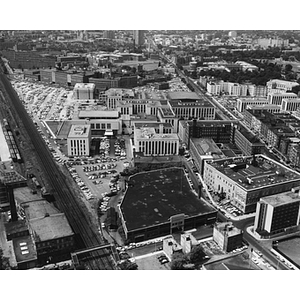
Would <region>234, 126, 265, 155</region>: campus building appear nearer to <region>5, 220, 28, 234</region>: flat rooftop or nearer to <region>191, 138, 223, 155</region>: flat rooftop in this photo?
<region>191, 138, 223, 155</region>: flat rooftop

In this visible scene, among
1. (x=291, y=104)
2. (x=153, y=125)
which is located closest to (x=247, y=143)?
(x=153, y=125)

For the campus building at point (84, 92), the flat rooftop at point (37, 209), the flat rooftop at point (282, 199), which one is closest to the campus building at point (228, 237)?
the flat rooftop at point (282, 199)

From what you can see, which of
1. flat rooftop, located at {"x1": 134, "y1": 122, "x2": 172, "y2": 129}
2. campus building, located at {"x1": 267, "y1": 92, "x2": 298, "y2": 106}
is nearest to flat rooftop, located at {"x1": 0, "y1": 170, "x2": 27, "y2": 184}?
flat rooftop, located at {"x1": 134, "y1": 122, "x2": 172, "y2": 129}

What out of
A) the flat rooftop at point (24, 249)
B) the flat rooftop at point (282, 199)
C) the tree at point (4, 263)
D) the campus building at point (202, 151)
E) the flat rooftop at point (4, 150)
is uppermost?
the flat rooftop at point (282, 199)

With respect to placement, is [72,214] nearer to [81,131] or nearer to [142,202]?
[142,202]

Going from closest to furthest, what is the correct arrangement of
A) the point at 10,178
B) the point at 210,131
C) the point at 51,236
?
the point at 51,236 < the point at 10,178 < the point at 210,131

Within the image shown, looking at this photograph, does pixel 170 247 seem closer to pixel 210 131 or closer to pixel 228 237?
pixel 228 237

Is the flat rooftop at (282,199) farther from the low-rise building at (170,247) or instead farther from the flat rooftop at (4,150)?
the flat rooftop at (4,150)
